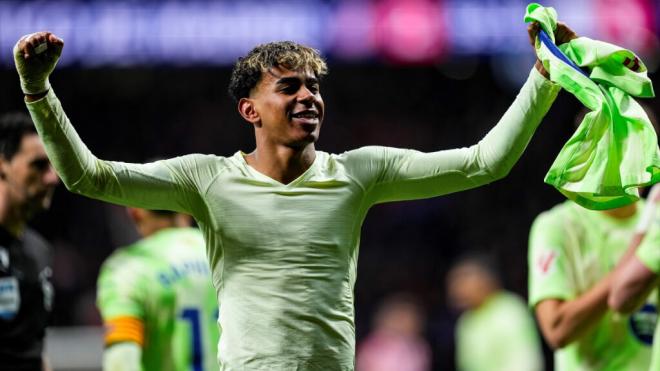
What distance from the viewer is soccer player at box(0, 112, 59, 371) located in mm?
5266

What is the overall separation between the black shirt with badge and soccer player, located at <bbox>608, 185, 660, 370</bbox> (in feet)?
9.13

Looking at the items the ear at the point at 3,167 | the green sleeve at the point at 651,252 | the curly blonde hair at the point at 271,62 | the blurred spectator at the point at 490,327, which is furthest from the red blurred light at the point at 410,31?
the curly blonde hair at the point at 271,62

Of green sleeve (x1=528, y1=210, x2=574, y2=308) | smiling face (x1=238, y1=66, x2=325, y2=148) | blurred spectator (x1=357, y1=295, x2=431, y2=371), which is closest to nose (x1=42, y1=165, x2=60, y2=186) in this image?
smiling face (x1=238, y1=66, x2=325, y2=148)

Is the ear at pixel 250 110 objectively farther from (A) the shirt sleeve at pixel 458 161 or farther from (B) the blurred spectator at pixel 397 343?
(B) the blurred spectator at pixel 397 343

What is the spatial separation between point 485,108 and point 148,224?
34.5 ft

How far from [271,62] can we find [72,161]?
0.80m

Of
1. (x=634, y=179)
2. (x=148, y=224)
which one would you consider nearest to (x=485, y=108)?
(x=148, y=224)

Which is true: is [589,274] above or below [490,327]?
above

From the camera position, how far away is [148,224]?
582 cm

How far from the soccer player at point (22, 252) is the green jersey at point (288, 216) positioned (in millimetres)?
1887

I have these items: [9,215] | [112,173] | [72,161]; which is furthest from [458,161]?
[9,215]

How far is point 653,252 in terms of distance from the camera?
4.16 meters

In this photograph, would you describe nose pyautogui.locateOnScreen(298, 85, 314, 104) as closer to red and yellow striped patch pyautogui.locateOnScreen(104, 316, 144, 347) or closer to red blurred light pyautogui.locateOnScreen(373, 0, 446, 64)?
red and yellow striped patch pyautogui.locateOnScreen(104, 316, 144, 347)

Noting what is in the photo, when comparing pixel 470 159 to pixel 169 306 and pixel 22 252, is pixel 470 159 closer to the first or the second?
pixel 169 306
